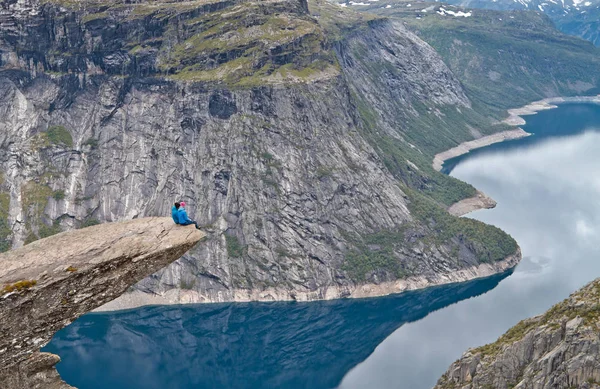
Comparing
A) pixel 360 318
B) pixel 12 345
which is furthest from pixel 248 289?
pixel 12 345

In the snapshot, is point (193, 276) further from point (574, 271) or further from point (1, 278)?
point (1, 278)

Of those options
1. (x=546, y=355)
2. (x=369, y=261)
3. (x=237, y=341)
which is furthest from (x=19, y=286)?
(x=369, y=261)

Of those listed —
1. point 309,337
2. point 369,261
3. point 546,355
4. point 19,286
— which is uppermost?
point 19,286

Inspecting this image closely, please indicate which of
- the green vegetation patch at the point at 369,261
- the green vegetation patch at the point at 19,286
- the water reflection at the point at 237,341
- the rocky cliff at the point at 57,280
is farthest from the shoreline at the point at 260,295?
the green vegetation patch at the point at 19,286

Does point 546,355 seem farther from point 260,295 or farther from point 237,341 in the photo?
point 260,295

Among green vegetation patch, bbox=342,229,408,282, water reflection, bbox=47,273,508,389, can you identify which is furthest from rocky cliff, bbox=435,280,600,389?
green vegetation patch, bbox=342,229,408,282

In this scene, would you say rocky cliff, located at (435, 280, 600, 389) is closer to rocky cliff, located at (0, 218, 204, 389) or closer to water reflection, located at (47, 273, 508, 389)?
rocky cliff, located at (0, 218, 204, 389)
